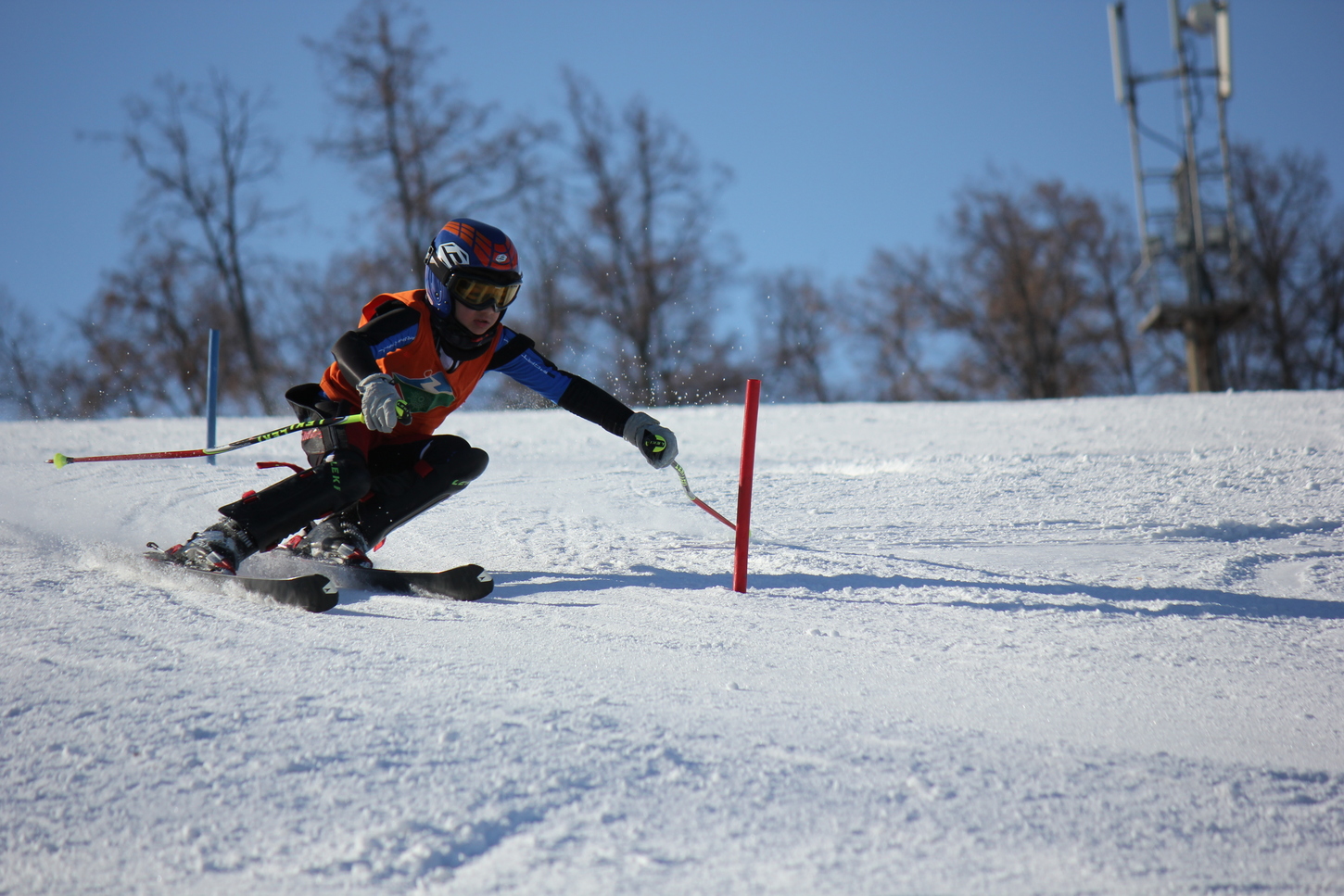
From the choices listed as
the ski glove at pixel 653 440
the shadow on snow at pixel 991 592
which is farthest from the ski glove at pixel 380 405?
the ski glove at pixel 653 440

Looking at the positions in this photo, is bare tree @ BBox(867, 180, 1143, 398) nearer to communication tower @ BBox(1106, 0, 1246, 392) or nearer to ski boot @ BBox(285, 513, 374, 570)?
communication tower @ BBox(1106, 0, 1246, 392)

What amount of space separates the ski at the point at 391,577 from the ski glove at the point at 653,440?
785 millimetres

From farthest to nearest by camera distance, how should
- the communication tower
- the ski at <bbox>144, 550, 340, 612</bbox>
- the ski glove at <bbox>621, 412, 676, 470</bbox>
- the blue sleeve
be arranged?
the communication tower → the blue sleeve → the ski glove at <bbox>621, 412, 676, 470</bbox> → the ski at <bbox>144, 550, 340, 612</bbox>

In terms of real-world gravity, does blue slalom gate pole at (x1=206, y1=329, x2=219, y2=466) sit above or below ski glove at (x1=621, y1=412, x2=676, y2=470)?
above

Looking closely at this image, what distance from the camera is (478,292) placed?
3.37 meters

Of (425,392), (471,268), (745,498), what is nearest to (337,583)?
(425,392)

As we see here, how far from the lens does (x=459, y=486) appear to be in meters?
3.73

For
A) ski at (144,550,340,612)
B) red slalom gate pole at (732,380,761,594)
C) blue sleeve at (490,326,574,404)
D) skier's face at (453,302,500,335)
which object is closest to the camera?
ski at (144,550,340,612)

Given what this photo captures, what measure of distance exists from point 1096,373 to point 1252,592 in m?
22.9

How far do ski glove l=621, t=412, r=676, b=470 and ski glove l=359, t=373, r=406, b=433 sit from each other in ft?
3.14

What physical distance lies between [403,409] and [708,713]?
1.61 m

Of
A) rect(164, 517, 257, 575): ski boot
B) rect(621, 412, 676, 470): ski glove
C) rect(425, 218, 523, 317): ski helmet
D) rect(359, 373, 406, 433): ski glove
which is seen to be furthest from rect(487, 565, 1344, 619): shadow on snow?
rect(425, 218, 523, 317): ski helmet

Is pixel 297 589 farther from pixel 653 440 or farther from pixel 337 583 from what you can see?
pixel 653 440

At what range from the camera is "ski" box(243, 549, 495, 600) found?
3.16m
